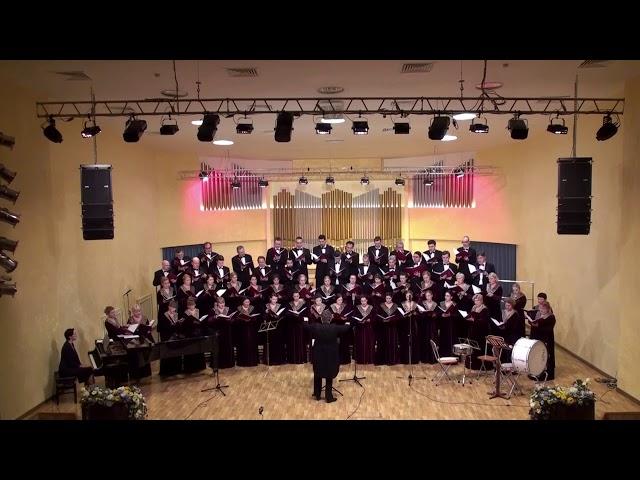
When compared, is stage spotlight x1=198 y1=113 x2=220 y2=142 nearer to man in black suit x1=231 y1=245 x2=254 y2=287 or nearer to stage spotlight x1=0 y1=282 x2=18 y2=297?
stage spotlight x1=0 y1=282 x2=18 y2=297

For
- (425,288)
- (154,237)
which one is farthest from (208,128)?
(154,237)

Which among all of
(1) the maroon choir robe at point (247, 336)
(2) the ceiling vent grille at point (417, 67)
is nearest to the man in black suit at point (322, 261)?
(1) the maroon choir robe at point (247, 336)

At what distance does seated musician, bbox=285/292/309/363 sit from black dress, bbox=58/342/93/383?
3.71m

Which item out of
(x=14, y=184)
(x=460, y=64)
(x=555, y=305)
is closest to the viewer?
(x=460, y=64)

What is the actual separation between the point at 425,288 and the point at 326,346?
342cm

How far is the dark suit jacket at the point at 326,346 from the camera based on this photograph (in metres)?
8.95

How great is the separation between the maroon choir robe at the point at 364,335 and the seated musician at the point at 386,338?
0.14 metres

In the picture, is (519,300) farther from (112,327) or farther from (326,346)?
(112,327)

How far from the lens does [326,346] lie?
898 cm

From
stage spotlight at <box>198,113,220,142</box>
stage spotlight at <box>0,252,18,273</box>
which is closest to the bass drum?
stage spotlight at <box>198,113,220,142</box>

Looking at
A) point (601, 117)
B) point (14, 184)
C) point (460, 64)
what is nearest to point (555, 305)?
point (601, 117)
